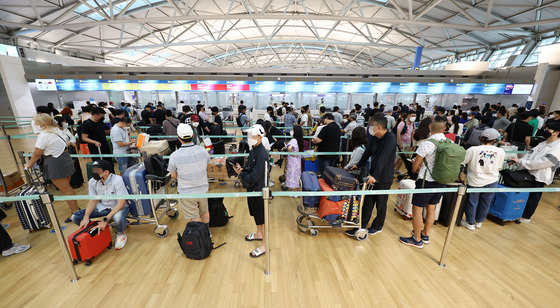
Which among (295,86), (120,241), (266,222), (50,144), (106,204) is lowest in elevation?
(120,241)

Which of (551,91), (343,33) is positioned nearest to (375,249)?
(551,91)

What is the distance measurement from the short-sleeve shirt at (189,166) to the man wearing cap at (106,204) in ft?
3.13

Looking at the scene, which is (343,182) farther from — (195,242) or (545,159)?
(545,159)

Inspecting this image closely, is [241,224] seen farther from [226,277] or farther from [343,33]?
[343,33]

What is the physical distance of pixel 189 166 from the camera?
2.79 metres

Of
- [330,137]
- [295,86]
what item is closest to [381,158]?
[330,137]

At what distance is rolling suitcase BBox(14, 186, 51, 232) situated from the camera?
330 centimetres

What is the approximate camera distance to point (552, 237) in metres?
3.49

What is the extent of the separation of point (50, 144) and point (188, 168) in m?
2.50

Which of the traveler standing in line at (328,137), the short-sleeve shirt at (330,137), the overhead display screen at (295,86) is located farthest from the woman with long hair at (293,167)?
the overhead display screen at (295,86)

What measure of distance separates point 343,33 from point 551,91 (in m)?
16.8

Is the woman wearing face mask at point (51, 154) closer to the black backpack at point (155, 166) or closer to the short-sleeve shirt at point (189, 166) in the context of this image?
the black backpack at point (155, 166)

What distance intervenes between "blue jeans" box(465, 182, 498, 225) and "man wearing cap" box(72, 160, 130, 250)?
545 centimetres

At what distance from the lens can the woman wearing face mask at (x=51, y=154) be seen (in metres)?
3.32
